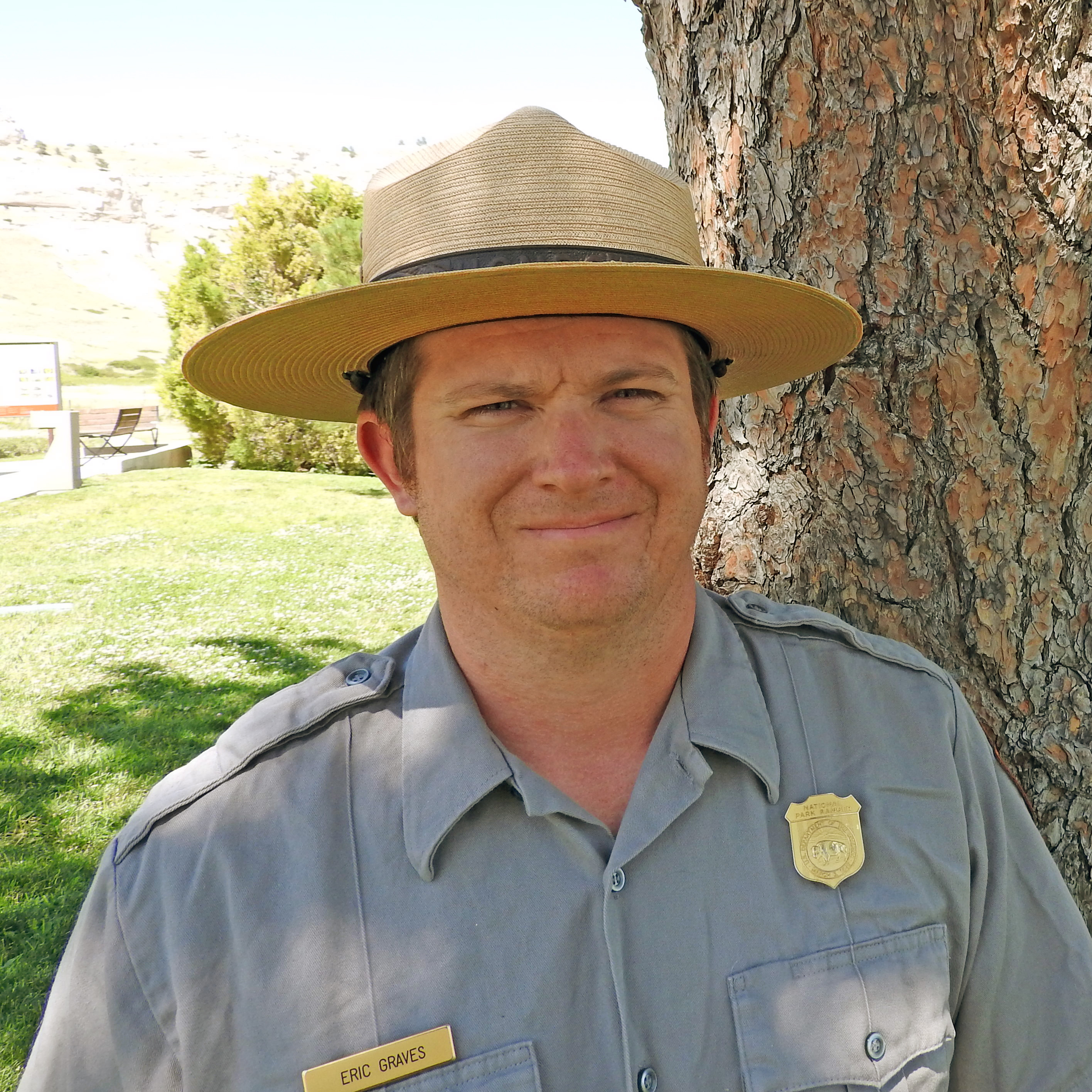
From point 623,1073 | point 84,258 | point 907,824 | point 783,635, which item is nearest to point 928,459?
point 783,635

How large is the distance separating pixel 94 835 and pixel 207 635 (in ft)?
10.6

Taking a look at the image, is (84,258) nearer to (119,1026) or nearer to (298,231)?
(298,231)

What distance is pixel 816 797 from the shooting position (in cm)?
173

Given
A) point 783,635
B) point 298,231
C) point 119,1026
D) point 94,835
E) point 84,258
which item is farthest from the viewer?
point 84,258

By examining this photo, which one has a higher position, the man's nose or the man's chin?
the man's nose

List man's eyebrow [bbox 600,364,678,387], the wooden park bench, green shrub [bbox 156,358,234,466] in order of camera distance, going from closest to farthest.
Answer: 1. man's eyebrow [bbox 600,364,678,387]
2. green shrub [bbox 156,358,234,466]
3. the wooden park bench

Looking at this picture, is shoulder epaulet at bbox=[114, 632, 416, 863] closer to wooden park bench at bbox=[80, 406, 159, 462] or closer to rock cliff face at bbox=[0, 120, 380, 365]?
wooden park bench at bbox=[80, 406, 159, 462]

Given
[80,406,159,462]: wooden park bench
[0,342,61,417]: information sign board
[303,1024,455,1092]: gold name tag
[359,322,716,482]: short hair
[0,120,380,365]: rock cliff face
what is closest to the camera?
[303,1024,455,1092]: gold name tag

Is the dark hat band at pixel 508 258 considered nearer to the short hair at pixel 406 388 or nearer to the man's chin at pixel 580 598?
the short hair at pixel 406 388

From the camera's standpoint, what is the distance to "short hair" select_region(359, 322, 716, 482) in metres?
1.83

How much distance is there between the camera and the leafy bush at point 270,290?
17.0 meters

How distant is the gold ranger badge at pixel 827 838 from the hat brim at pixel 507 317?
0.89m

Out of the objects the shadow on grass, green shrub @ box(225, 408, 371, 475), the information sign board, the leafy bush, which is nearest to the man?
the shadow on grass

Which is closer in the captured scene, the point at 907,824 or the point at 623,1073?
the point at 623,1073
